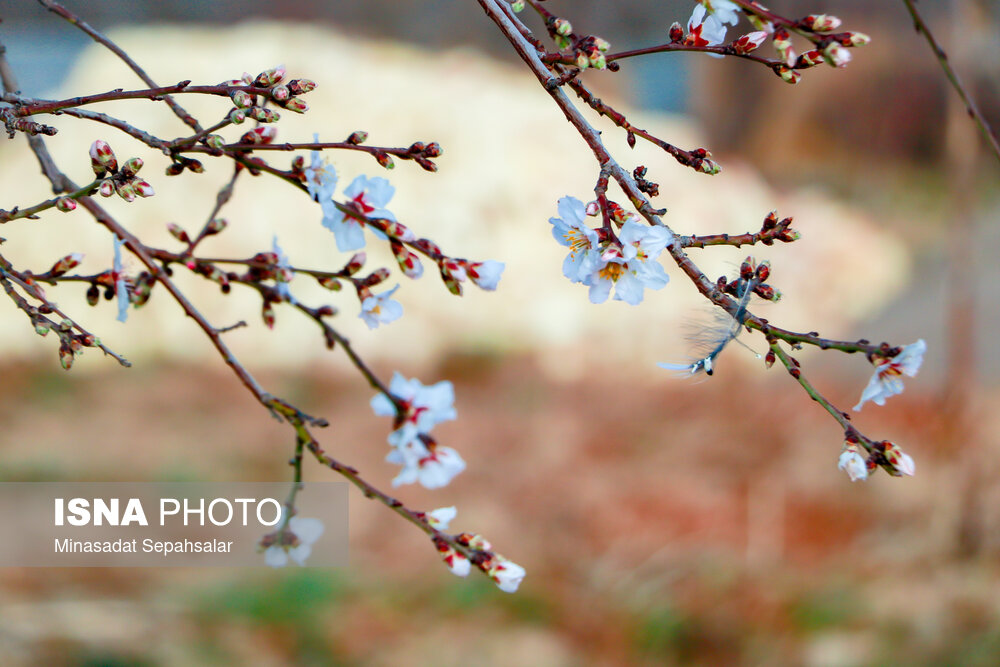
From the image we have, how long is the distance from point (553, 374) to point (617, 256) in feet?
18.0

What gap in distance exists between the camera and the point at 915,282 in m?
7.47

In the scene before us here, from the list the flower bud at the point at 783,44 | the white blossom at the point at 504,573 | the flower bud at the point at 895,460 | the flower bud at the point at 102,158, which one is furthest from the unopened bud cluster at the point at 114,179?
the flower bud at the point at 895,460

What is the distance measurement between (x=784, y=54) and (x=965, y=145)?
3175 mm

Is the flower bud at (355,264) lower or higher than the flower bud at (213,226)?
lower

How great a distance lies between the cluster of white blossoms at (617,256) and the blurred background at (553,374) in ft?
0.25

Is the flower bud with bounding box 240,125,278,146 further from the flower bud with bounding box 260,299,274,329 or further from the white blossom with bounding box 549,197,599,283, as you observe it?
the white blossom with bounding box 549,197,599,283

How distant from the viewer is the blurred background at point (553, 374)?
3174mm

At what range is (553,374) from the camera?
608 centimetres

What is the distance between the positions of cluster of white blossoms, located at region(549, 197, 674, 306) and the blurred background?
7 cm

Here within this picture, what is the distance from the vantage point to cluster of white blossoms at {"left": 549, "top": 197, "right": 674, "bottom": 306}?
618 millimetres

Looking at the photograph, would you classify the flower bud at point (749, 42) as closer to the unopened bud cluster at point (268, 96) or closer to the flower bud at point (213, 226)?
the unopened bud cluster at point (268, 96)

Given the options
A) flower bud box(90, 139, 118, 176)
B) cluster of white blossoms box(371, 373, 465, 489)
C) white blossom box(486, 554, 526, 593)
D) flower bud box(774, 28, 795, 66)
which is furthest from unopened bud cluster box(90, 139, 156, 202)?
flower bud box(774, 28, 795, 66)

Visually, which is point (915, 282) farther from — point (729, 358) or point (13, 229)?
point (13, 229)

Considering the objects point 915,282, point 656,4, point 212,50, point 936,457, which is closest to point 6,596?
point 936,457
